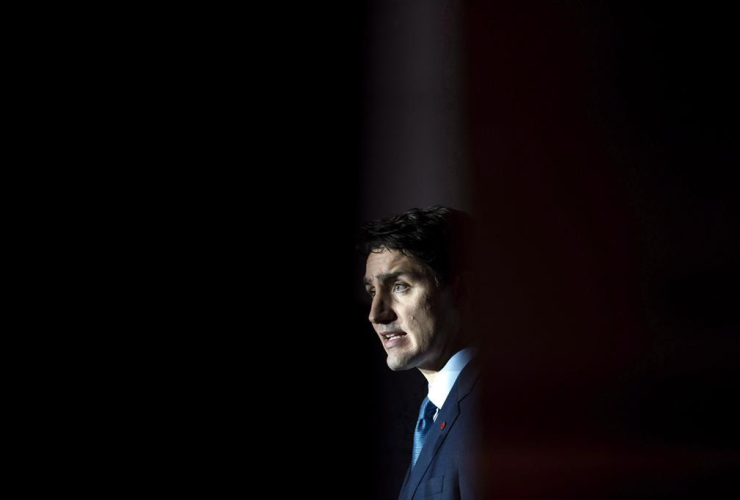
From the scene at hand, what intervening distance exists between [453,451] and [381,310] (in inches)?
8.1

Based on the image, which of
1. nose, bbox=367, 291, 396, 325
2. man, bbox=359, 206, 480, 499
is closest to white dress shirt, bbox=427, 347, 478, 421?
man, bbox=359, 206, 480, 499

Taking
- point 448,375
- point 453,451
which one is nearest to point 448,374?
point 448,375

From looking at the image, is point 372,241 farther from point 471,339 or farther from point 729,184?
point 729,184

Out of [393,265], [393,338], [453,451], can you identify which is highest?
[393,265]

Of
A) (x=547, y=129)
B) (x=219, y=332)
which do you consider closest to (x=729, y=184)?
(x=547, y=129)

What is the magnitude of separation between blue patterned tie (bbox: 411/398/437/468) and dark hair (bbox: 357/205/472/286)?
0.17 meters

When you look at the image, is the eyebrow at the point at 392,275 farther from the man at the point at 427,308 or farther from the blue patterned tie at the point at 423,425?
the blue patterned tie at the point at 423,425

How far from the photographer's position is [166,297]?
0.72m

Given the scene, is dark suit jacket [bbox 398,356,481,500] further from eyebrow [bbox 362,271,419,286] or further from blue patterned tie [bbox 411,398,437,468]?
eyebrow [bbox 362,271,419,286]

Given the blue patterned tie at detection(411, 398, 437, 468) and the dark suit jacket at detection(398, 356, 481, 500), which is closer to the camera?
the dark suit jacket at detection(398, 356, 481, 500)

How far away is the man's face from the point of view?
33.7 inches

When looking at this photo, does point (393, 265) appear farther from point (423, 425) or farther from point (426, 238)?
point (423, 425)

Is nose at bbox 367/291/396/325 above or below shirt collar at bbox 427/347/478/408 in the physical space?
above

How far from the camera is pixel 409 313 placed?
0.86 m
